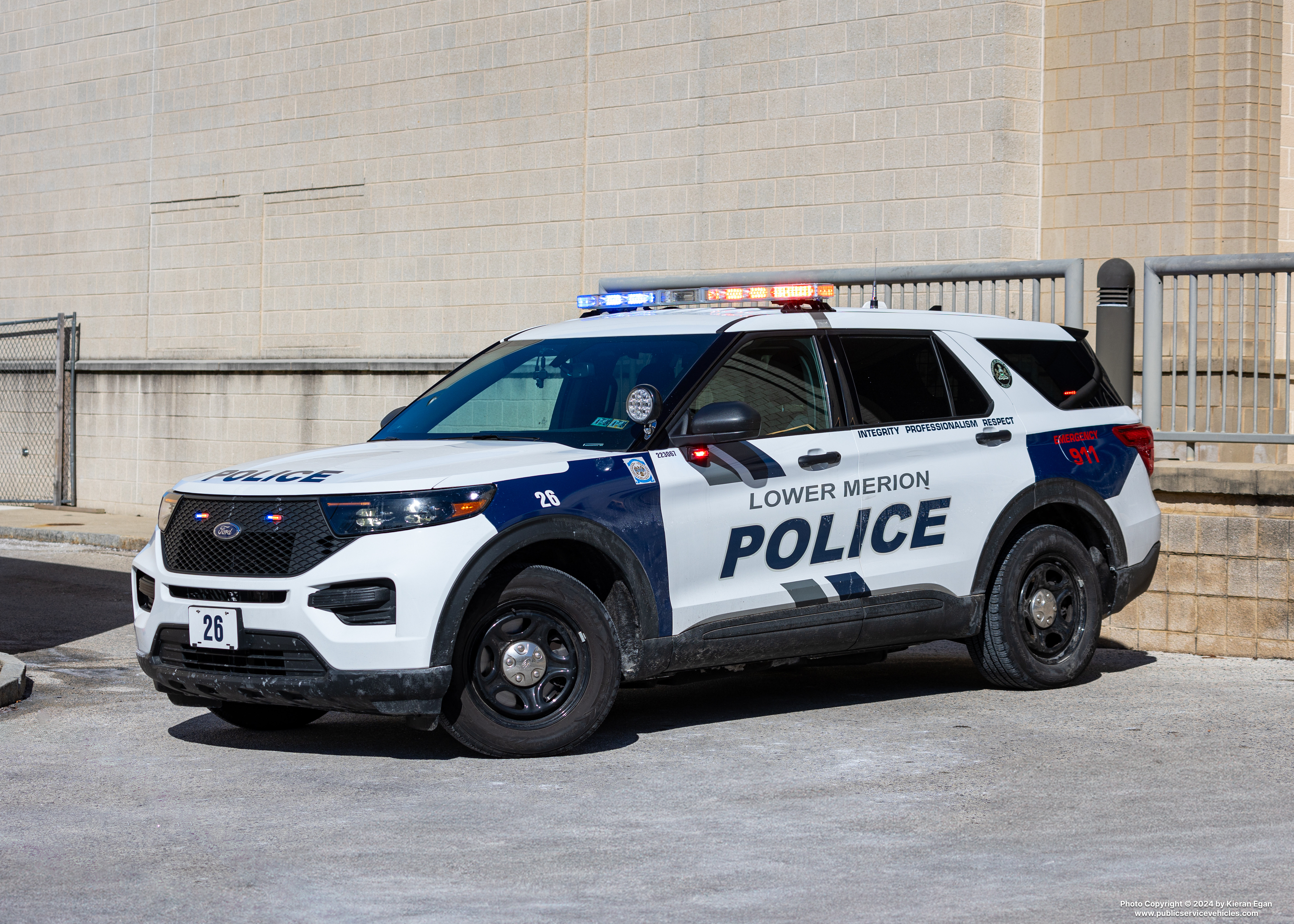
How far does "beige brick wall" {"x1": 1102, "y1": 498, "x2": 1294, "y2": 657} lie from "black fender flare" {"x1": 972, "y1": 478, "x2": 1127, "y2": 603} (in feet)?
5.71

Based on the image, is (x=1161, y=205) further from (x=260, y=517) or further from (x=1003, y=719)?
(x=260, y=517)

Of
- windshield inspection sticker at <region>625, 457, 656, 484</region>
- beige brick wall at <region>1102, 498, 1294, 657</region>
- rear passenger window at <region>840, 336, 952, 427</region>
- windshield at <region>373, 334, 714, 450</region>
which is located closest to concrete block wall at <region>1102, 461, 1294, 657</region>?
beige brick wall at <region>1102, 498, 1294, 657</region>

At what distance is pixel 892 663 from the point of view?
10.2m

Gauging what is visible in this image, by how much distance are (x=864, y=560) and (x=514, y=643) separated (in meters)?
1.84

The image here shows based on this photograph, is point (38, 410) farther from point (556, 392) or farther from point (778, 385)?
point (778, 385)

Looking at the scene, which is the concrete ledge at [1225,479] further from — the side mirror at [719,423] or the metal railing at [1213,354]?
the side mirror at [719,423]

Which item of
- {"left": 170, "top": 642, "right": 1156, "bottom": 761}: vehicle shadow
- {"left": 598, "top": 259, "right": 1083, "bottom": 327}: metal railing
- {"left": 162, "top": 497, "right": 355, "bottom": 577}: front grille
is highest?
{"left": 598, "top": 259, "right": 1083, "bottom": 327}: metal railing

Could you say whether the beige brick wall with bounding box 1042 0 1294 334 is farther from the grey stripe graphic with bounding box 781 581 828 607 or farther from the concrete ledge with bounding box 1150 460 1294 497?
the grey stripe graphic with bounding box 781 581 828 607

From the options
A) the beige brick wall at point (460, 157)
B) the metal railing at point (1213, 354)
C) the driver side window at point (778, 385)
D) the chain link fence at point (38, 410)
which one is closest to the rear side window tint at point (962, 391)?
the driver side window at point (778, 385)

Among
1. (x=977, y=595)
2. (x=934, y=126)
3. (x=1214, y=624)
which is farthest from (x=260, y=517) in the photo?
(x=934, y=126)

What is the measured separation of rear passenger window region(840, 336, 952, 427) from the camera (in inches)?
319

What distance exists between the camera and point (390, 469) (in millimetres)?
6867

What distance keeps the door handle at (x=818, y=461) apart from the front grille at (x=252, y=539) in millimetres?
2131

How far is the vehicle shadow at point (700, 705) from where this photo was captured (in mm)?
7469
